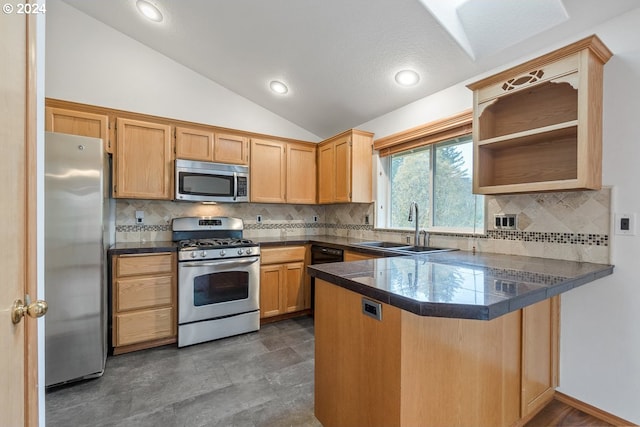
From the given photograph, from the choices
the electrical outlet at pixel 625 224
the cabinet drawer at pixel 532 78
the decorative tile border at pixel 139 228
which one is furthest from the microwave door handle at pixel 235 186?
the electrical outlet at pixel 625 224

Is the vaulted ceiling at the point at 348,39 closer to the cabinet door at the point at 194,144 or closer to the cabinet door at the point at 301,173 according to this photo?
the cabinet door at the point at 301,173

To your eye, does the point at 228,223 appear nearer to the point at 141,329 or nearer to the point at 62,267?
the point at 141,329

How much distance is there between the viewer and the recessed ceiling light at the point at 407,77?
253 cm

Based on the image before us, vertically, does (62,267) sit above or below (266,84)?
below

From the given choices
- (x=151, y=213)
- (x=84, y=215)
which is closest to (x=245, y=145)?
(x=151, y=213)

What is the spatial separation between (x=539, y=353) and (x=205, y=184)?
3.10m

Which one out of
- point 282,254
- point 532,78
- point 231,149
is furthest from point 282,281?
point 532,78

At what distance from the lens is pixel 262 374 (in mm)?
2188

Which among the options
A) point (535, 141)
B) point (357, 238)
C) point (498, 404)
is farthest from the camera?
point (357, 238)

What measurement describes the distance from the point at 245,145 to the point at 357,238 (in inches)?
69.8

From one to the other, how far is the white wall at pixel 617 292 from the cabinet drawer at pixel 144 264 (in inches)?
124

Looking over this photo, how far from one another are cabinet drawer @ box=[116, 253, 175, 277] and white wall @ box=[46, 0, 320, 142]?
155 cm

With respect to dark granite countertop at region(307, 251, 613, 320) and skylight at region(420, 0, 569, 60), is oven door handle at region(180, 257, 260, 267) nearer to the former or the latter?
dark granite countertop at region(307, 251, 613, 320)

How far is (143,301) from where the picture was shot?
258cm
